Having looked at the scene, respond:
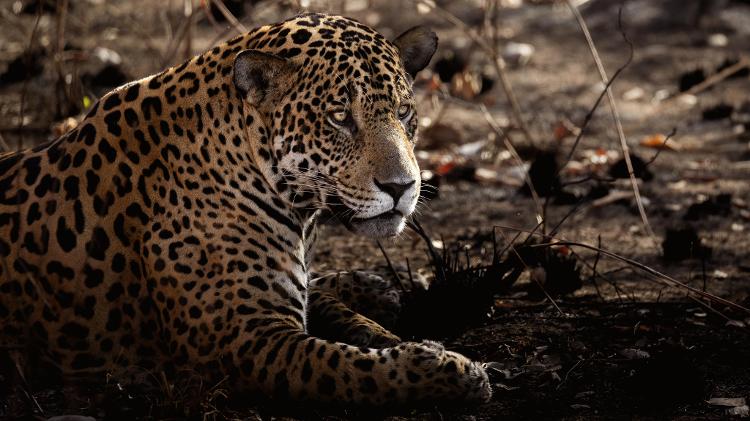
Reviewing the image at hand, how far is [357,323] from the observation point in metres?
5.83

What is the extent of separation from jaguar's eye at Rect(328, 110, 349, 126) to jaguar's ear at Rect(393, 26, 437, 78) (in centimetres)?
57

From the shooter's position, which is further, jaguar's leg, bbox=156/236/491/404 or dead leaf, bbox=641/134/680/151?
dead leaf, bbox=641/134/680/151

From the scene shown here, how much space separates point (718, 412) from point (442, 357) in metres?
1.27

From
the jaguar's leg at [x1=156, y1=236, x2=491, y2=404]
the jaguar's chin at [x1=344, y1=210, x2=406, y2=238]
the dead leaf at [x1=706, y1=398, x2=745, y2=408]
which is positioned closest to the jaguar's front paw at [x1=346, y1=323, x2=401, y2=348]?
the jaguar's leg at [x1=156, y1=236, x2=491, y2=404]

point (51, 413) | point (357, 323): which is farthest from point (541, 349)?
point (51, 413)

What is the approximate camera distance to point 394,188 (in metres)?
5.07

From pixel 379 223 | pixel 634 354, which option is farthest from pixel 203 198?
pixel 634 354

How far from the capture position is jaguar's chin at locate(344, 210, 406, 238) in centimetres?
517

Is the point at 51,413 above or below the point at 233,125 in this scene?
below

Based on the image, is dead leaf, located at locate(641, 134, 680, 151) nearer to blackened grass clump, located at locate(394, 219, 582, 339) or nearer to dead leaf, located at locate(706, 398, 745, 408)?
blackened grass clump, located at locate(394, 219, 582, 339)

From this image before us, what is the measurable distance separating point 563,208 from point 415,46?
12.5 ft

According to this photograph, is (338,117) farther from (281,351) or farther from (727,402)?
(727,402)

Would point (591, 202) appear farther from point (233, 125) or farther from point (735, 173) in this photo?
point (233, 125)

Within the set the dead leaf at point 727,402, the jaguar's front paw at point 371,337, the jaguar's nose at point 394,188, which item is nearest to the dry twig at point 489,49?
the jaguar's front paw at point 371,337
